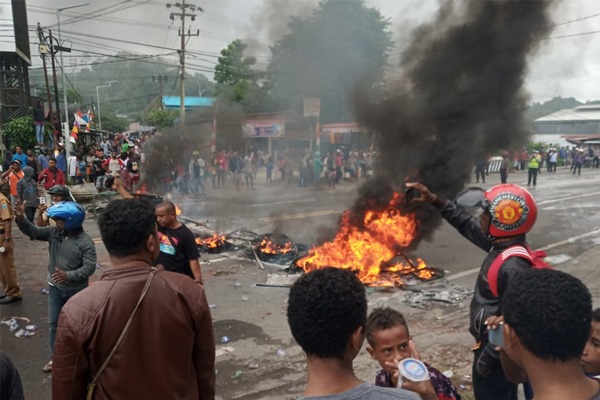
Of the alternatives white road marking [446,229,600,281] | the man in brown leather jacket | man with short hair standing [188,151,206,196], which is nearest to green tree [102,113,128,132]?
man with short hair standing [188,151,206,196]

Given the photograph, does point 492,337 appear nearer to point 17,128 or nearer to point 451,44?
point 451,44

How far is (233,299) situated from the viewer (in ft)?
22.4

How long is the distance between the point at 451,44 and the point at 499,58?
0.92m

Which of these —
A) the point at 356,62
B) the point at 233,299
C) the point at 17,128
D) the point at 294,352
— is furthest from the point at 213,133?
the point at 294,352

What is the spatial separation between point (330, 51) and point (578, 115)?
5361cm

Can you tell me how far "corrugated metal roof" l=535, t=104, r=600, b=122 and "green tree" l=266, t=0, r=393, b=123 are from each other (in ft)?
137

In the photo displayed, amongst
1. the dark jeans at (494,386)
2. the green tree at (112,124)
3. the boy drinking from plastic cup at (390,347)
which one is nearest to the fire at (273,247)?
the dark jeans at (494,386)

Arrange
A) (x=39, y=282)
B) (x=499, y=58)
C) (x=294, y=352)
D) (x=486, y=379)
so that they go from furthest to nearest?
(x=499, y=58)
(x=39, y=282)
(x=294, y=352)
(x=486, y=379)

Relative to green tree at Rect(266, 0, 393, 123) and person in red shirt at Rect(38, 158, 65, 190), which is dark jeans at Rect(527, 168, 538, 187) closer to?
green tree at Rect(266, 0, 393, 123)

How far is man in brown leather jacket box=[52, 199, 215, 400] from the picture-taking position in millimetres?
1987

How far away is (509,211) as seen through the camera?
2.81 meters

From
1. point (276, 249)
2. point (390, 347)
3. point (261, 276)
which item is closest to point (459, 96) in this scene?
point (276, 249)

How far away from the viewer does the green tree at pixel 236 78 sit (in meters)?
25.1

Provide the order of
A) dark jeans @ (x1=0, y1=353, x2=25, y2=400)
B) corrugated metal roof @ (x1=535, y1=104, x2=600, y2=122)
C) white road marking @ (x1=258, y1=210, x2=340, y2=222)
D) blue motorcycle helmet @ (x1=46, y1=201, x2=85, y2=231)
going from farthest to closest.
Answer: corrugated metal roof @ (x1=535, y1=104, x2=600, y2=122), white road marking @ (x1=258, y1=210, x2=340, y2=222), blue motorcycle helmet @ (x1=46, y1=201, x2=85, y2=231), dark jeans @ (x1=0, y1=353, x2=25, y2=400)
